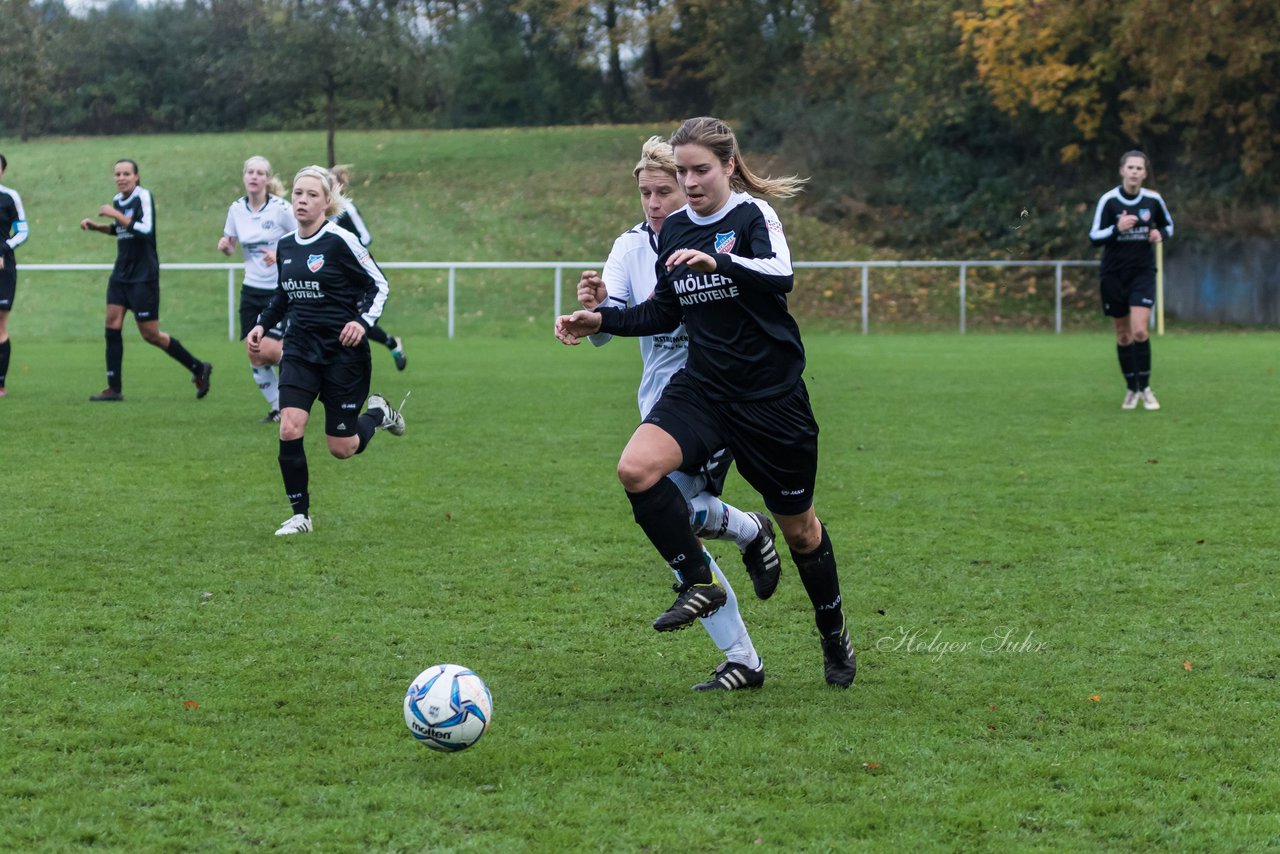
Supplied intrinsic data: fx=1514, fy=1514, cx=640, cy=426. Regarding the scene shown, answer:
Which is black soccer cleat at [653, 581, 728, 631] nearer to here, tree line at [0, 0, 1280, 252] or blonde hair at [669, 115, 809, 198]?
blonde hair at [669, 115, 809, 198]

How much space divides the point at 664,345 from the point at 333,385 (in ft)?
9.98

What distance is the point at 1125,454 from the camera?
1026cm

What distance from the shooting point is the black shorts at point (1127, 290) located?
12.8 meters

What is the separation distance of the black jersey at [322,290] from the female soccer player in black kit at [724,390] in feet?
11.4

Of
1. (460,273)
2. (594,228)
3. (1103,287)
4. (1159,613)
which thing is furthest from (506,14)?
(1159,613)

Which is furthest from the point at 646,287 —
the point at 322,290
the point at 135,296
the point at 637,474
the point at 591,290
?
the point at 135,296

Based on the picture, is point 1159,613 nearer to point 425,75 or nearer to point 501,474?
point 501,474

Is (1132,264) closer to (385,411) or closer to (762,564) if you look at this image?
(385,411)

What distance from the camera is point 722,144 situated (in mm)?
4730

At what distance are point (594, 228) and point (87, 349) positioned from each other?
46.6ft

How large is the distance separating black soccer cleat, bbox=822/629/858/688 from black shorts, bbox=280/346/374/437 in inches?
150

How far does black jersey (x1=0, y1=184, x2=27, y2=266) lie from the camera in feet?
44.7

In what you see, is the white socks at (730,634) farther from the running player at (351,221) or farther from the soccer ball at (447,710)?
the running player at (351,221)

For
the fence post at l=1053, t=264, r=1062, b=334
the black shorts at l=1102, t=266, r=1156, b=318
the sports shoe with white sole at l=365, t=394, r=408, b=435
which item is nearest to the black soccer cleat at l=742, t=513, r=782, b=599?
the sports shoe with white sole at l=365, t=394, r=408, b=435
